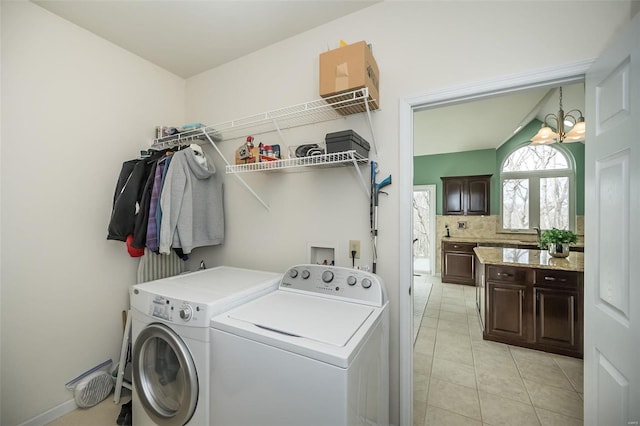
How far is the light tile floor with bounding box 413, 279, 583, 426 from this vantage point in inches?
67.5

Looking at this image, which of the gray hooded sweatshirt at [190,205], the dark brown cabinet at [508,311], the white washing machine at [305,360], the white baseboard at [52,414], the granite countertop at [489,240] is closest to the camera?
the white washing machine at [305,360]

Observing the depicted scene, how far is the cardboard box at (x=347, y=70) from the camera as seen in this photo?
4.30 ft

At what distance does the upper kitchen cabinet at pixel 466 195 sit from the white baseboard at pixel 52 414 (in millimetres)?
6207

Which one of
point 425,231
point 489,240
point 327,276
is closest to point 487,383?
point 327,276

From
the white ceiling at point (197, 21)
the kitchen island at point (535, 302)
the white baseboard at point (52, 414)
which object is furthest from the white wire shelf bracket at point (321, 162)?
the kitchen island at point (535, 302)

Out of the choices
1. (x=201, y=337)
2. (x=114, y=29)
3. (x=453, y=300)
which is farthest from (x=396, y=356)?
(x=453, y=300)

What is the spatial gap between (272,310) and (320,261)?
0.64 m

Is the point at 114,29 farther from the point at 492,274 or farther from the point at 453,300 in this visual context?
the point at 453,300

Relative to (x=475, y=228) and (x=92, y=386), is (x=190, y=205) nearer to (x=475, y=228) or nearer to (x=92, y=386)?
(x=92, y=386)

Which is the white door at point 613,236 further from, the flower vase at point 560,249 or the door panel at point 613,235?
the flower vase at point 560,249

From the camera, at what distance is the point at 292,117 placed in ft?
5.98

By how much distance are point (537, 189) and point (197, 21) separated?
650cm

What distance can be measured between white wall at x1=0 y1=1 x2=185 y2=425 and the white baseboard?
0.03 m

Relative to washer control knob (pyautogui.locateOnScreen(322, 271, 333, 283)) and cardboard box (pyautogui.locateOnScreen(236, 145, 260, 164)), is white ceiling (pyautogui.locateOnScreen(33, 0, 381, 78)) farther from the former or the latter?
washer control knob (pyautogui.locateOnScreen(322, 271, 333, 283))
